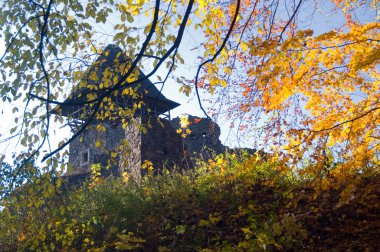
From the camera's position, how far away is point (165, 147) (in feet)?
33.9

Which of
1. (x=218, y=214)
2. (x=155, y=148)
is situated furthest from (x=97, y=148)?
(x=218, y=214)

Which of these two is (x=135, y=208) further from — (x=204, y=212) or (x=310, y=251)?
(x=310, y=251)

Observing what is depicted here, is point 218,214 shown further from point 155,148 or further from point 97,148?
point 97,148

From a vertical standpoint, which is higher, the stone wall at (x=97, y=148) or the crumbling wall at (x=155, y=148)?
the stone wall at (x=97, y=148)

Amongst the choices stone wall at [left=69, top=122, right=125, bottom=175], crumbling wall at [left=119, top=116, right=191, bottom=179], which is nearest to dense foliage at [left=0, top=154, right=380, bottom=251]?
crumbling wall at [left=119, top=116, right=191, bottom=179]

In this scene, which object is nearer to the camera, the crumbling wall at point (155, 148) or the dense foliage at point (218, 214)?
the dense foliage at point (218, 214)

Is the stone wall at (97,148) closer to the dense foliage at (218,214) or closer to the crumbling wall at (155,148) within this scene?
the crumbling wall at (155,148)

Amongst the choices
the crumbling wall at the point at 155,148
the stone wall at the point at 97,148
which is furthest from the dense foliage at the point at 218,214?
the stone wall at the point at 97,148

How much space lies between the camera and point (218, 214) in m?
5.37

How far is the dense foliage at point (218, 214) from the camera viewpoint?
4.34 meters

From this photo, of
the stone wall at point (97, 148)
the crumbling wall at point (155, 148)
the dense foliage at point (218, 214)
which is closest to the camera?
the dense foliage at point (218, 214)

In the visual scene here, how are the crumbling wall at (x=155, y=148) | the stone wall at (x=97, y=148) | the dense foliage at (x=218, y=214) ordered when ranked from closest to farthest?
1. the dense foliage at (x=218, y=214)
2. the crumbling wall at (x=155, y=148)
3. the stone wall at (x=97, y=148)

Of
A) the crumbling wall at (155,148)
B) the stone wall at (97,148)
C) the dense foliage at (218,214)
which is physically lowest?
the dense foliage at (218,214)

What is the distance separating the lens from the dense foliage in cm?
434
